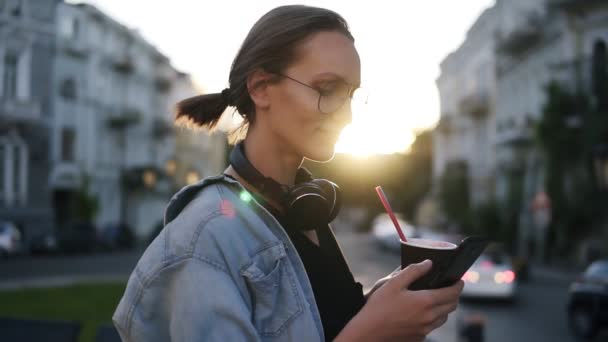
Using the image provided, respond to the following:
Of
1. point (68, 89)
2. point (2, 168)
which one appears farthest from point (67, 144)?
point (2, 168)

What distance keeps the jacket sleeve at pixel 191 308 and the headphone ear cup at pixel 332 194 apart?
57 cm

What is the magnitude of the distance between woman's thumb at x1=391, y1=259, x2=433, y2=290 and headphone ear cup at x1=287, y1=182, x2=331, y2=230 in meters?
0.32

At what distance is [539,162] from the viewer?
32281 mm

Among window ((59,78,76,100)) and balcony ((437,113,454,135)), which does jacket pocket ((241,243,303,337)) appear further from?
balcony ((437,113,454,135))

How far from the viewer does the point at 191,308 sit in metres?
1.49

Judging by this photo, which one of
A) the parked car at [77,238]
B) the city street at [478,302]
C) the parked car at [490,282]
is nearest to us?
the city street at [478,302]

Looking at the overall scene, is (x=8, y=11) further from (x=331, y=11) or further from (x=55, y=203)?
(x=331, y=11)

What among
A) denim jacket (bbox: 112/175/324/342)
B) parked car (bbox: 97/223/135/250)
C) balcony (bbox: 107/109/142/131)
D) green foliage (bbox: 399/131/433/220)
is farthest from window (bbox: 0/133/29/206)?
green foliage (bbox: 399/131/433/220)

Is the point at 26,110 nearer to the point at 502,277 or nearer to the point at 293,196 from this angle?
the point at 502,277

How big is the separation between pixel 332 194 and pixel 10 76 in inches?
1285

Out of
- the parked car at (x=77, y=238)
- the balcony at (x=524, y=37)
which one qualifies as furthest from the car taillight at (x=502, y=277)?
the parked car at (x=77, y=238)

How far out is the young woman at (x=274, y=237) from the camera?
1.54 metres

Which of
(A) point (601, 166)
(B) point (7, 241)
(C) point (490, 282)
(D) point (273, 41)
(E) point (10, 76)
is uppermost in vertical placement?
(D) point (273, 41)

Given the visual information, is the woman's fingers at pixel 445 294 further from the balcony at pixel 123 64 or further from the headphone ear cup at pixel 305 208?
the balcony at pixel 123 64
